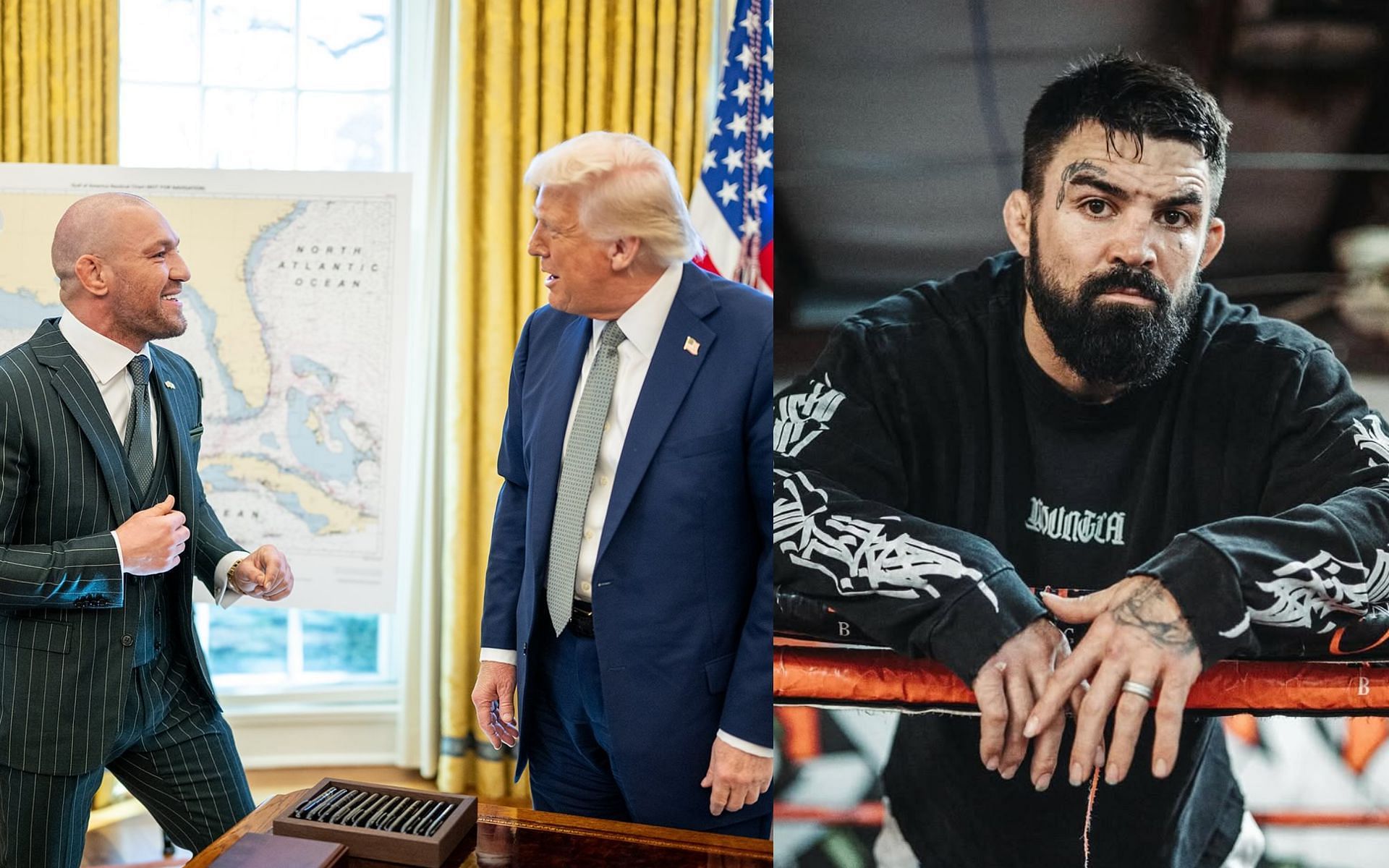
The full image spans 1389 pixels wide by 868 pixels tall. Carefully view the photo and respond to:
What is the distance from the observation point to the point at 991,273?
1.00 m

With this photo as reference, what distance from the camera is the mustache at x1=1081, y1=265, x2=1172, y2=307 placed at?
3.17 ft

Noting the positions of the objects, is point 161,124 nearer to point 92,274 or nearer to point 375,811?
point 92,274

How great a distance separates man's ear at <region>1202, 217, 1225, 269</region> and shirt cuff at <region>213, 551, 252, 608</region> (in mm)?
1744

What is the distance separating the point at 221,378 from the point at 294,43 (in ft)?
4.52

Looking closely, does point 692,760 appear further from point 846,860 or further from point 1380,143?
point 1380,143

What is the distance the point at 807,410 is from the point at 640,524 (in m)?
0.62

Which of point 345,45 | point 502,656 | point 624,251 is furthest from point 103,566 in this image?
point 345,45

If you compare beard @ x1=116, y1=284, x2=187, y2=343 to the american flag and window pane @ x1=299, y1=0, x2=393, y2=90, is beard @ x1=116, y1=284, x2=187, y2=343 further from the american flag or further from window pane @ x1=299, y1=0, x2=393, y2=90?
window pane @ x1=299, y1=0, x2=393, y2=90

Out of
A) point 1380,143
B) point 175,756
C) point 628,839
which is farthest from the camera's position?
point 175,756

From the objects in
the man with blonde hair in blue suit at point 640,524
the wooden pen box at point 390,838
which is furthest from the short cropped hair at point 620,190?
the wooden pen box at point 390,838

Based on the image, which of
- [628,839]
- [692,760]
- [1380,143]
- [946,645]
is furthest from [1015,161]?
[692,760]

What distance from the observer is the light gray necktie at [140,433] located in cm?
178

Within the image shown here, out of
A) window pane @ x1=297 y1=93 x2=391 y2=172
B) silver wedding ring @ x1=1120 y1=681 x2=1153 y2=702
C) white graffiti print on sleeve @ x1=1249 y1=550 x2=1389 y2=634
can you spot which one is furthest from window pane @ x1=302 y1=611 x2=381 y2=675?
white graffiti print on sleeve @ x1=1249 y1=550 x2=1389 y2=634

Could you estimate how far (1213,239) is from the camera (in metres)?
0.95
